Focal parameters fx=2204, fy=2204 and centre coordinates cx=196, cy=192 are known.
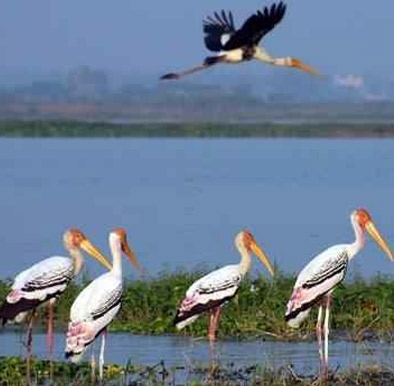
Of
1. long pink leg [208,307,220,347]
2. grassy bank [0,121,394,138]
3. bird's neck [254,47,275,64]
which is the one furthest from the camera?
grassy bank [0,121,394,138]

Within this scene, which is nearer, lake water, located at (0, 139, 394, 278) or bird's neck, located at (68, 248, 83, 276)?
bird's neck, located at (68, 248, 83, 276)

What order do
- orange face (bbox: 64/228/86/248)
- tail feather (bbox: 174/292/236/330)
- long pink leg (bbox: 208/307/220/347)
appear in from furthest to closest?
orange face (bbox: 64/228/86/248), long pink leg (bbox: 208/307/220/347), tail feather (bbox: 174/292/236/330)

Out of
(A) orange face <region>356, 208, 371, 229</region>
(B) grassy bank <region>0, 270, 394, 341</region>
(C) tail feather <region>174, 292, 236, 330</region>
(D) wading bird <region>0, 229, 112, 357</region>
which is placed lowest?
(B) grassy bank <region>0, 270, 394, 341</region>

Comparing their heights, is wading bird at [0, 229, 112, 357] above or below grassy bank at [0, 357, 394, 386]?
above

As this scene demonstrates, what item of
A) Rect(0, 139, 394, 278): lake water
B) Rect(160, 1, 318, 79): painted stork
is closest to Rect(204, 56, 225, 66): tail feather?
Rect(160, 1, 318, 79): painted stork

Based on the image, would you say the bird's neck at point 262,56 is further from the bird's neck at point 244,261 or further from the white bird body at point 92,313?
the white bird body at point 92,313

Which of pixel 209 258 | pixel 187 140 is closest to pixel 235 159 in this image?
pixel 187 140

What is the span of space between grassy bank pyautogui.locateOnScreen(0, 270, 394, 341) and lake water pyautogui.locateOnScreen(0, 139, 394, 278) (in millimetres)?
3413

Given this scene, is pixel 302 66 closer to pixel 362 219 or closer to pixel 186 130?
pixel 362 219

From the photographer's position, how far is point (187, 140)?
67.0m

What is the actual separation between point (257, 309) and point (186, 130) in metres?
55.3

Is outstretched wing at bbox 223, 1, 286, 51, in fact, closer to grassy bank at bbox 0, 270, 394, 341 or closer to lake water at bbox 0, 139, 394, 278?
grassy bank at bbox 0, 270, 394, 341

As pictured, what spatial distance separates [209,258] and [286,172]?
18.9 meters

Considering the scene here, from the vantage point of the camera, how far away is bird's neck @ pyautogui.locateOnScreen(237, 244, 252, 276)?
15.8 metres
